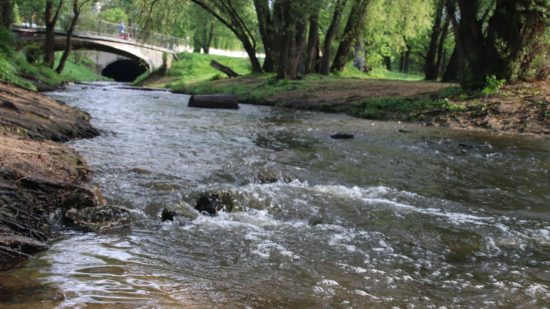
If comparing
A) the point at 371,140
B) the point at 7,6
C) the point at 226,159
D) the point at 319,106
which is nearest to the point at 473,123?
the point at 371,140

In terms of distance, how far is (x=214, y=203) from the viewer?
6082mm

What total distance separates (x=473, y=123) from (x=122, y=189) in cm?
1114

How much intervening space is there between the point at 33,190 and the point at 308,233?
9.40 ft

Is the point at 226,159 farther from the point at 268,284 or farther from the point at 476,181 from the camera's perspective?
the point at 268,284

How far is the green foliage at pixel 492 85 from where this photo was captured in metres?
16.2

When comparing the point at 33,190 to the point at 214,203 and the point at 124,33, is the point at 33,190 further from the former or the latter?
the point at 124,33

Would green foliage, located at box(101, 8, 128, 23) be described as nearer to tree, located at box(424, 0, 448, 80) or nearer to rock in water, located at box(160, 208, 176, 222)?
tree, located at box(424, 0, 448, 80)

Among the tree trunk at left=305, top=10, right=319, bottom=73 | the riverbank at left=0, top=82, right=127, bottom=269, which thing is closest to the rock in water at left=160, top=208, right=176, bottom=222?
the riverbank at left=0, top=82, right=127, bottom=269

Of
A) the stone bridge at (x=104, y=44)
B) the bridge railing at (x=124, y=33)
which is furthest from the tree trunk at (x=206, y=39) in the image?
the stone bridge at (x=104, y=44)

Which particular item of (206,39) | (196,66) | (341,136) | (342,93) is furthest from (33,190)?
(206,39)

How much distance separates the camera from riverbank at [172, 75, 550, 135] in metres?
14.5

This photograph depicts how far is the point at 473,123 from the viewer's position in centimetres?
1471

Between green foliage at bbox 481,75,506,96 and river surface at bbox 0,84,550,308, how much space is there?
5568 millimetres

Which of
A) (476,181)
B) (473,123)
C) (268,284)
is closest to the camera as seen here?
(268,284)
